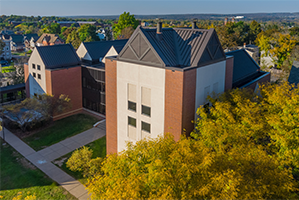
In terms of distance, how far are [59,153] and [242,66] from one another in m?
27.4

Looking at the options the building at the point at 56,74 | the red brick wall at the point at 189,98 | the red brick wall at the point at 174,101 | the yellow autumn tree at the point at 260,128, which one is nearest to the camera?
the yellow autumn tree at the point at 260,128

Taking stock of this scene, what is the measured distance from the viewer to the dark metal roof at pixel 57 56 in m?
39.2

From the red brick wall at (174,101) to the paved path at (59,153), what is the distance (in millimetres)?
10314

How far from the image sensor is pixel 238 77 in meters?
33.3

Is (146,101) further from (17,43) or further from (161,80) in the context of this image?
(17,43)

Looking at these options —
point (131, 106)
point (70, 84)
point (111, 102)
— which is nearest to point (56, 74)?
point (70, 84)

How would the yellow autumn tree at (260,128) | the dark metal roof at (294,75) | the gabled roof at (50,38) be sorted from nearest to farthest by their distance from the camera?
the yellow autumn tree at (260,128) < the dark metal roof at (294,75) < the gabled roof at (50,38)

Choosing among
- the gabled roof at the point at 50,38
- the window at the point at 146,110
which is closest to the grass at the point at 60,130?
the window at the point at 146,110

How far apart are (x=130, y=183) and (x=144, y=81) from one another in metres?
12.3

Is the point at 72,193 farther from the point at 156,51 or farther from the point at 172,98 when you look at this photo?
the point at 156,51

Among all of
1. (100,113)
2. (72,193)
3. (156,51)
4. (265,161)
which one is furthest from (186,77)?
(100,113)

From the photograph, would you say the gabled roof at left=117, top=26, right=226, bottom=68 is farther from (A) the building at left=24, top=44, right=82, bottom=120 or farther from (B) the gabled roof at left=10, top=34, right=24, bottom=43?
(B) the gabled roof at left=10, top=34, right=24, bottom=43

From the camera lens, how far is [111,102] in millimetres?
25766

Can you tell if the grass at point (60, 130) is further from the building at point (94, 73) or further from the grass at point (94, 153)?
the grass at point (94, 153)
